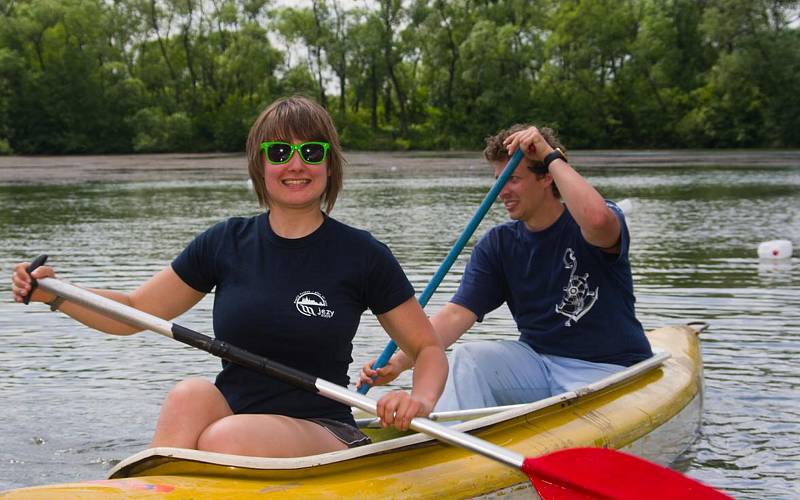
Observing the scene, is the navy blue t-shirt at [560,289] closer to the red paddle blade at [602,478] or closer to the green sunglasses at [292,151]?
the red paddle blade at [602,478]

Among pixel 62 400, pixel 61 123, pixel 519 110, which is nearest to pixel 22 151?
pixel 61 123

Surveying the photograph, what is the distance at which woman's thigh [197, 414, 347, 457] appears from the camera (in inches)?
115

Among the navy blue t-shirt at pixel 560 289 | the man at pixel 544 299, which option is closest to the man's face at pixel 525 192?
the man at pixel 544 299

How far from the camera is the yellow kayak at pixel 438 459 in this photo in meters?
2.86

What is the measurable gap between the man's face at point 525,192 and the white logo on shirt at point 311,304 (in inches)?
56.7

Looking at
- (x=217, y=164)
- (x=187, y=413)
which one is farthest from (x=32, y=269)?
(x=217, y=164)

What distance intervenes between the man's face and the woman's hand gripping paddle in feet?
3.72

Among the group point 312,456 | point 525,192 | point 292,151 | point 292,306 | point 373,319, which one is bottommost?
point 373,319

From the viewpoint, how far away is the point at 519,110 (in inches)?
1940

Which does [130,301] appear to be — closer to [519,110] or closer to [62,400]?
[62,400]

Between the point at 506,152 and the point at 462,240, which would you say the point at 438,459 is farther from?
the point at 462,240

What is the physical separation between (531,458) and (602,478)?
0.26m

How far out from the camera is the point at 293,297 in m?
2.98

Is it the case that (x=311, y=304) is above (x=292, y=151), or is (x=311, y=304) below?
below
